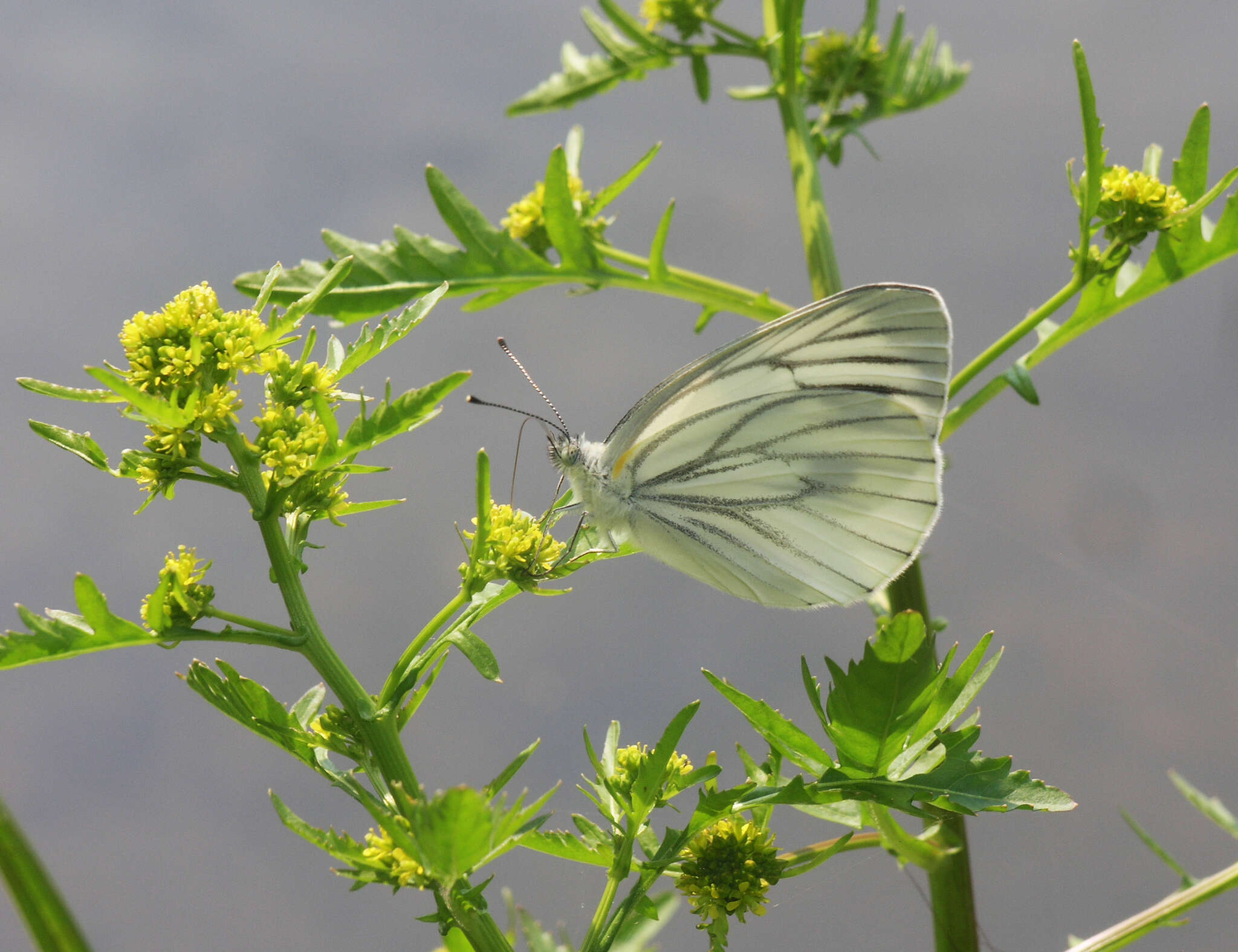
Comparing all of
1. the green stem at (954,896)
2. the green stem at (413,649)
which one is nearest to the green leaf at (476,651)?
the green stem at (413,649)

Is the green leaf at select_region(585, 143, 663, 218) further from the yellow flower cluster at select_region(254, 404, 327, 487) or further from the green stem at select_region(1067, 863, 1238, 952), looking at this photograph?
the green stem at select_region(1067, 863, 1238, 952)

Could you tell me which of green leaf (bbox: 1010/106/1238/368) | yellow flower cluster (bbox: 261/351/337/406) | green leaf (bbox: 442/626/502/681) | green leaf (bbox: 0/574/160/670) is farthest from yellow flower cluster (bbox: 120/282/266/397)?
green leaf (bbox: 1010/106/1238/368)

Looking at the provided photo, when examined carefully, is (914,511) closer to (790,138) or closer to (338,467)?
(790,138)

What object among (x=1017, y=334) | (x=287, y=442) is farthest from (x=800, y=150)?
(x=287, y=442)

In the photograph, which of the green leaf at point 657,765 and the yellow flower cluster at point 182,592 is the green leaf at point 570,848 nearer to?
the green leaf at point 657,765

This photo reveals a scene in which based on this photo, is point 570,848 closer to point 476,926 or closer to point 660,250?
point 476,926

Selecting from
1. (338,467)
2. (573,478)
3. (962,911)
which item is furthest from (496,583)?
(962,911)
